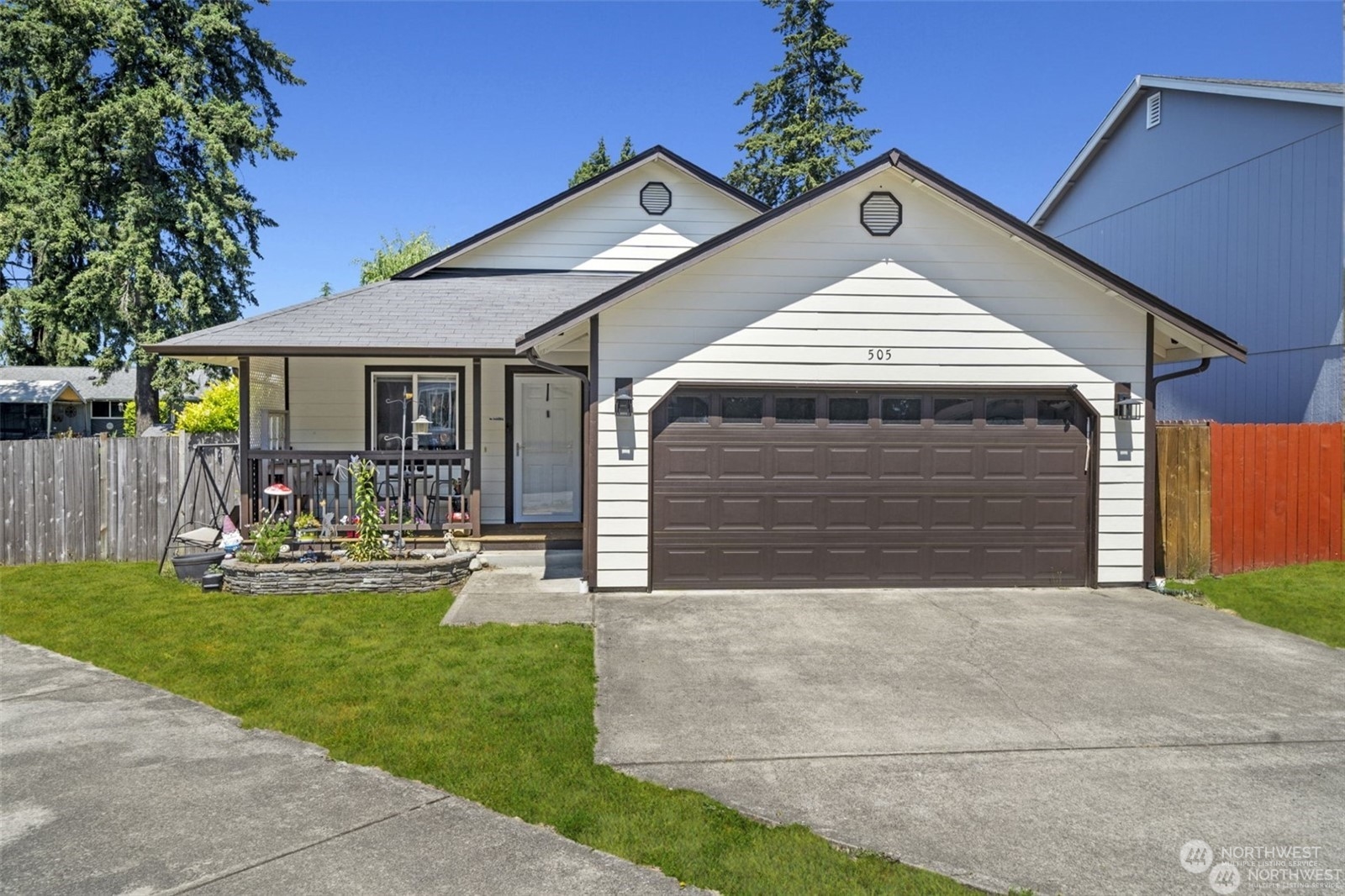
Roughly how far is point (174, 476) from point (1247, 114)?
18.5 m

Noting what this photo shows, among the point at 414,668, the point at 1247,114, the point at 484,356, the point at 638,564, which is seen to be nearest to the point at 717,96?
the point at 1247,114

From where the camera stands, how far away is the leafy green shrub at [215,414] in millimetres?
20969

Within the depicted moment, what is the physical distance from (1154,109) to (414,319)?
52.4ft

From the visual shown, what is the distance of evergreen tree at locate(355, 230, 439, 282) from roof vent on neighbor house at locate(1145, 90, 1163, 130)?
104ft

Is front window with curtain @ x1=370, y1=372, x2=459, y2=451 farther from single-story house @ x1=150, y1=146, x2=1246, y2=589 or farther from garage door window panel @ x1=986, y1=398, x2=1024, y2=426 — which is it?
garage door window panel @ x1=986, y1=398, x2=1024, y2=426

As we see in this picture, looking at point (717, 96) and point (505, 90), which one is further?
point (717, 96)

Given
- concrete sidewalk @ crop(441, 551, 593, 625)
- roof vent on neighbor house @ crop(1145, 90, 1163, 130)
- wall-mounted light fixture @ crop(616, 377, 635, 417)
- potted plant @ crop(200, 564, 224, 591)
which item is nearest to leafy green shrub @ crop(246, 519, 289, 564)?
potted plant @ crop(200, 564, 224, 591)

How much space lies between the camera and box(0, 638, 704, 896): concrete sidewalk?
3.31 metres

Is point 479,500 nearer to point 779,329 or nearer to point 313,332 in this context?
point 313,332

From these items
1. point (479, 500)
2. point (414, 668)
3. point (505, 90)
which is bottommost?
point (414, 668)

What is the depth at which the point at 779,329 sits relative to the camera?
8.85m

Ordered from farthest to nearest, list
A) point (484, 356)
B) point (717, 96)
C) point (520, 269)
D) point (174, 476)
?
point (717, 96)
point (520, 269)
point (174, 476)
point (484, 356)

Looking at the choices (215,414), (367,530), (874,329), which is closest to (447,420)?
(367,530)

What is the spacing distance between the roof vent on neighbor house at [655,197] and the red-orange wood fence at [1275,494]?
332 inches
